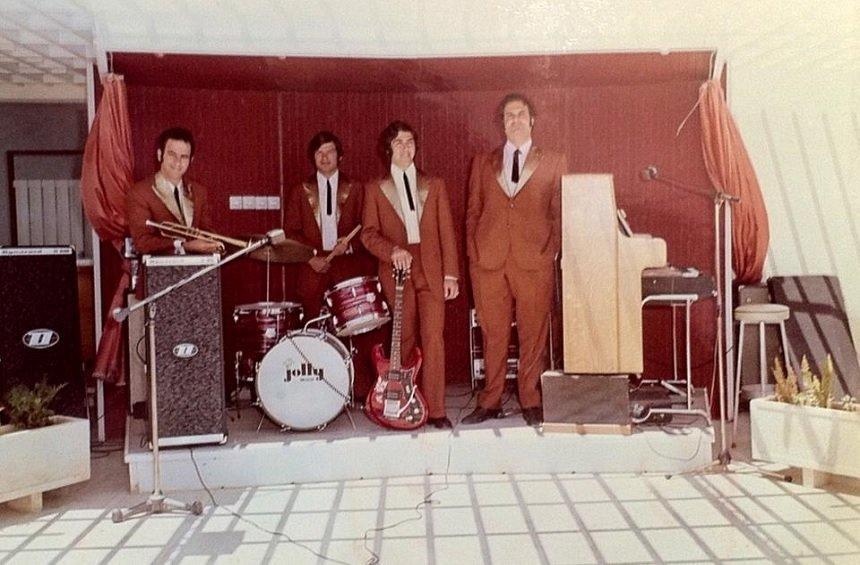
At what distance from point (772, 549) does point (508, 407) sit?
1984mm

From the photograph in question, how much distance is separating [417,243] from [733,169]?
220 centimetres

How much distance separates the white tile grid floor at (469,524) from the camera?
3094mm

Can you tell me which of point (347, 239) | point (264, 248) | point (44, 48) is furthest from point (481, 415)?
point (44, 48)

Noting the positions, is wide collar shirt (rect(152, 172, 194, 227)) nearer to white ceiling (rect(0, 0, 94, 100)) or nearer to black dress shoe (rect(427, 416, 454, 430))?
white ceiling (rect(0, 0, 94, 100))

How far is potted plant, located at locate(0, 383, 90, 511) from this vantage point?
3.67m

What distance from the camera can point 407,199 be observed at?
4.49 m

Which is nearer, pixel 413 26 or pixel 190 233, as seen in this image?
pixel 190 233

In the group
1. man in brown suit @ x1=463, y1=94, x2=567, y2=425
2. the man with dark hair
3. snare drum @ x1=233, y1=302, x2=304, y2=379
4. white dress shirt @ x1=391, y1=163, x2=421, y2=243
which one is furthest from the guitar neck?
the man with dark hair

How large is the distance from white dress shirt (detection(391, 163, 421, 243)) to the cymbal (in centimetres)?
61

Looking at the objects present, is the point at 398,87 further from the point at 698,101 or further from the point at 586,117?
the point at 698,101

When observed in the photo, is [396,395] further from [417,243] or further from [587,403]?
[587,403]

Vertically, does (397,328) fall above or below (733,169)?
below

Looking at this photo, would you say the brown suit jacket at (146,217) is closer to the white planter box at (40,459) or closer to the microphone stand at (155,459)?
the microphone stand at (155,459)

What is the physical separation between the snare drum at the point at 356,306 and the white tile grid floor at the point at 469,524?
0.83 metres
